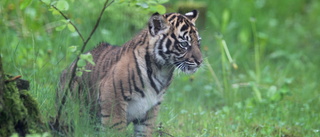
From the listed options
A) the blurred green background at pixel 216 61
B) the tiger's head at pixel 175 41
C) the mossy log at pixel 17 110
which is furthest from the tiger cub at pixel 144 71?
the mossy log at pixel 17 110

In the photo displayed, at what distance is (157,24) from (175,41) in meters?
0.23

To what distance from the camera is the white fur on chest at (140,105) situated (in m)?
4.95

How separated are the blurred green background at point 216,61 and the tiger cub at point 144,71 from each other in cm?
20

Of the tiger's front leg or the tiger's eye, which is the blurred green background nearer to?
the tiger's front leg

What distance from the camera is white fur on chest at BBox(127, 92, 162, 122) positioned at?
4.95m

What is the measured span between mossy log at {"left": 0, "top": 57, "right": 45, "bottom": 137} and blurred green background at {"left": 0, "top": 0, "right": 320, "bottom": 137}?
30 centimetres

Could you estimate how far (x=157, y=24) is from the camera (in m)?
4.96

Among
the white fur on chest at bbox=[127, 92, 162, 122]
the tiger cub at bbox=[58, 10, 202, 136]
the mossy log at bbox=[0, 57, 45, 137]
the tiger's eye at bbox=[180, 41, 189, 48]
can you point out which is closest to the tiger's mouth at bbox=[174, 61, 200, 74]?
the tiger cub at bbox=[58, 10, 202, 136]

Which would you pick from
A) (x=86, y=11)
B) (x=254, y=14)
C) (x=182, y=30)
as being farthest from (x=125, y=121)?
(x=254, y=14)

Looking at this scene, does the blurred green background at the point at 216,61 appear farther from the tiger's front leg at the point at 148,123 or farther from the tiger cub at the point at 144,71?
the tiger cub at the point at 144,71

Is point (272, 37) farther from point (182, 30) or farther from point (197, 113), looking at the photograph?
point (182, 30)

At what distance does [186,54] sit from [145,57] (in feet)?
1.28

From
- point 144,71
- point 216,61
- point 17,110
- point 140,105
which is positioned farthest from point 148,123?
point 216,61

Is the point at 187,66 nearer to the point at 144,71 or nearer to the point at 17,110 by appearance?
the point at 144,71
